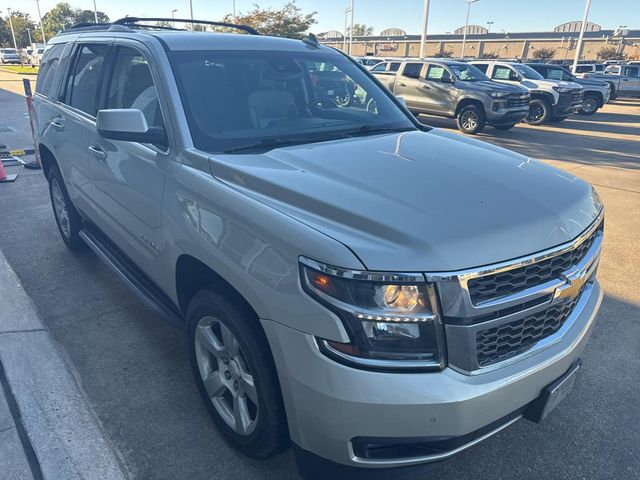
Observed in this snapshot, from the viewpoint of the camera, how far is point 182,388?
9.73ft

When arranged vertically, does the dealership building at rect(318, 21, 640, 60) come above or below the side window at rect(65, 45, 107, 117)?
below

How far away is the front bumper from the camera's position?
168 centimetres

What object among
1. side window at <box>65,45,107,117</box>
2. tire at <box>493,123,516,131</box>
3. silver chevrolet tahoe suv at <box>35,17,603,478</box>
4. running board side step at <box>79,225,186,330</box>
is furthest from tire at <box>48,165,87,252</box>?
tire at <box>493,123,516,131</box>

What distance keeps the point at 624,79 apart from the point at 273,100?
27.6 m

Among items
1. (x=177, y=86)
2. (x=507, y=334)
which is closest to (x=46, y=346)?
(x=177, y=86)

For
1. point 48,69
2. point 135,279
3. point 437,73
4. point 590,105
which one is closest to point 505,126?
point 437,73

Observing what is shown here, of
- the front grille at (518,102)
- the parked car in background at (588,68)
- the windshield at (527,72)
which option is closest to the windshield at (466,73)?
the front grille at (518,102)

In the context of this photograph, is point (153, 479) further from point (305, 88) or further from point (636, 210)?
point (636, 210)

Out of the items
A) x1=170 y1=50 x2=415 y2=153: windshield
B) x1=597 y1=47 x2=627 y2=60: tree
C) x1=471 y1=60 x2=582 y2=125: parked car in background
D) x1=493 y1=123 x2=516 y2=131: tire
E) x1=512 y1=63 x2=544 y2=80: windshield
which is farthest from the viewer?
x1=597 y1=47 x2=627 y2=60: tree

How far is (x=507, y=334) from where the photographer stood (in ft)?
6.11

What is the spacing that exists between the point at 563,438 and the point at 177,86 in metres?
2.84

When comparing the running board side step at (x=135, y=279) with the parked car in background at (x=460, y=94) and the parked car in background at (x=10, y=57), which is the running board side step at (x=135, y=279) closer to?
the parked car in background at (x=460, y=94)

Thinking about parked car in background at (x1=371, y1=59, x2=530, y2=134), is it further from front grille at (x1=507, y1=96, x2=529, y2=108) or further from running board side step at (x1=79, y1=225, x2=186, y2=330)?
running board side step at (x1=79, y1=225, x2=186, y2=330)

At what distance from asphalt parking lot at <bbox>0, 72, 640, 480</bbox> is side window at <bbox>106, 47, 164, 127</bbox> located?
1.53 metres
